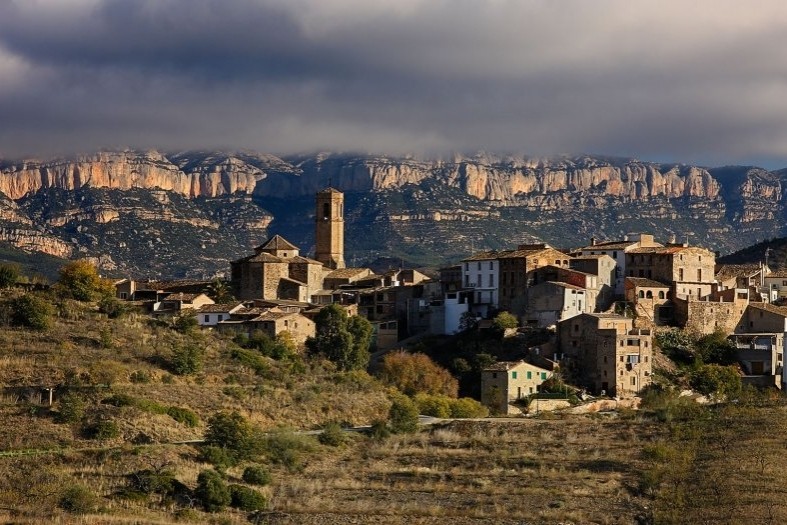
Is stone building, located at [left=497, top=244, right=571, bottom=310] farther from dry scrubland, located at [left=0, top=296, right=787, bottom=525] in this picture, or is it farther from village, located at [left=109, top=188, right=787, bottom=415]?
Result: dry scrubland, located at [left=0, top=296, right=787, bottom=525]

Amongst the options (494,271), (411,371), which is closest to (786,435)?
(411,371)

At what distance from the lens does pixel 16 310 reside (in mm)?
73188

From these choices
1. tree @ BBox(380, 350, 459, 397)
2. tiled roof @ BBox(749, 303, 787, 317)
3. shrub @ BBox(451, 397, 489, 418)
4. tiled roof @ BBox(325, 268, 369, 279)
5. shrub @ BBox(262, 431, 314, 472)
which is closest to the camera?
shrub @ BBox(262, 431, 314, 472)

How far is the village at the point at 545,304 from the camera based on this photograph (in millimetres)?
76812

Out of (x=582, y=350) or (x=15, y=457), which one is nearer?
(x=15, y=457)

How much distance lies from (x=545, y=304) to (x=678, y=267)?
891 centimetres

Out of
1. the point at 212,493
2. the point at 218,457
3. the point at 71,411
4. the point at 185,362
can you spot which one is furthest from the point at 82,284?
the point at 212,493

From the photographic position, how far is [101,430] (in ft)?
193

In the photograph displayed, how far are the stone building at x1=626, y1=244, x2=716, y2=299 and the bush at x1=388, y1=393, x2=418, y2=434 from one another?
2398 cm

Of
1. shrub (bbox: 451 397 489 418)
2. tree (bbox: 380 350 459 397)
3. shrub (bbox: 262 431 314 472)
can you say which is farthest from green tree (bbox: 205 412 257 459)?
tree (bbox: 380 350 459 397)

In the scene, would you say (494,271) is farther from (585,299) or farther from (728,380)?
(728,380)

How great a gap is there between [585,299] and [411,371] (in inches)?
458

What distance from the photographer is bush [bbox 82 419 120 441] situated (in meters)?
58.6

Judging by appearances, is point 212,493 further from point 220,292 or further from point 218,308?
point 220,292
